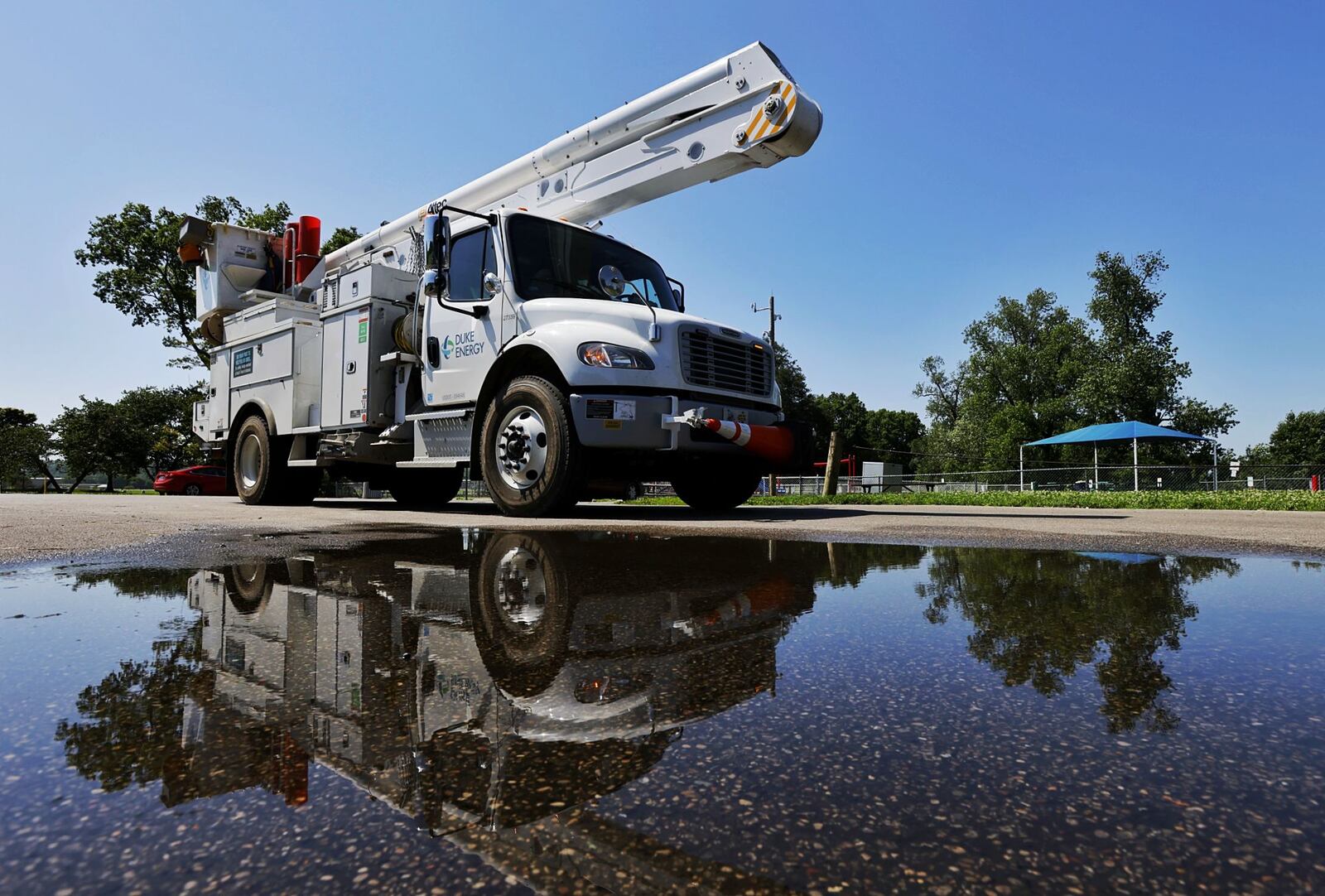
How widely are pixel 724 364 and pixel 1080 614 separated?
520 centimetres

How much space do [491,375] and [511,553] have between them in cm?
367

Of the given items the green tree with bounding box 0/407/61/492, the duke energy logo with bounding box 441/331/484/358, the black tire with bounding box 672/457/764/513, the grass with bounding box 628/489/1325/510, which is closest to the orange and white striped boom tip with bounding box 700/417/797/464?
the black tire with bounding box 672/457/764/513

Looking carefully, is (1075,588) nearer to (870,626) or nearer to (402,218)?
(870,626)

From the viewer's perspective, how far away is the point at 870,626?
2.32 metres

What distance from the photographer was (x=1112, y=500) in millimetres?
14320

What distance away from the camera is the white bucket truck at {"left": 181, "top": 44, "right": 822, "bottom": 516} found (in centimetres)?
680

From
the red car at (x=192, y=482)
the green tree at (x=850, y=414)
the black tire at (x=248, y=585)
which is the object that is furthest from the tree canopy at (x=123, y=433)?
the green tree at (x=850, y=414)

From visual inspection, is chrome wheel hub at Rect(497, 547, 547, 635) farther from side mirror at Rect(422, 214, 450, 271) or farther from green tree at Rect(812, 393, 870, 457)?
green tree at Rect(812, 393, 870, 457)

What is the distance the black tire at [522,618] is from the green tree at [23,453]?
61512 mm

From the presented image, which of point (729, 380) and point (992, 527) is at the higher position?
point (729, 380)

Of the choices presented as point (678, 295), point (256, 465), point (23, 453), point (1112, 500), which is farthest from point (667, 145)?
point (23, 453)

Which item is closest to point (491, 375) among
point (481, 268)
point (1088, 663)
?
point (481, 268)

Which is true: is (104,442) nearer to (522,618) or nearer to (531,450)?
(531,450)

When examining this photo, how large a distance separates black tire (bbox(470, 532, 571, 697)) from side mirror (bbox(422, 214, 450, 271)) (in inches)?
181
